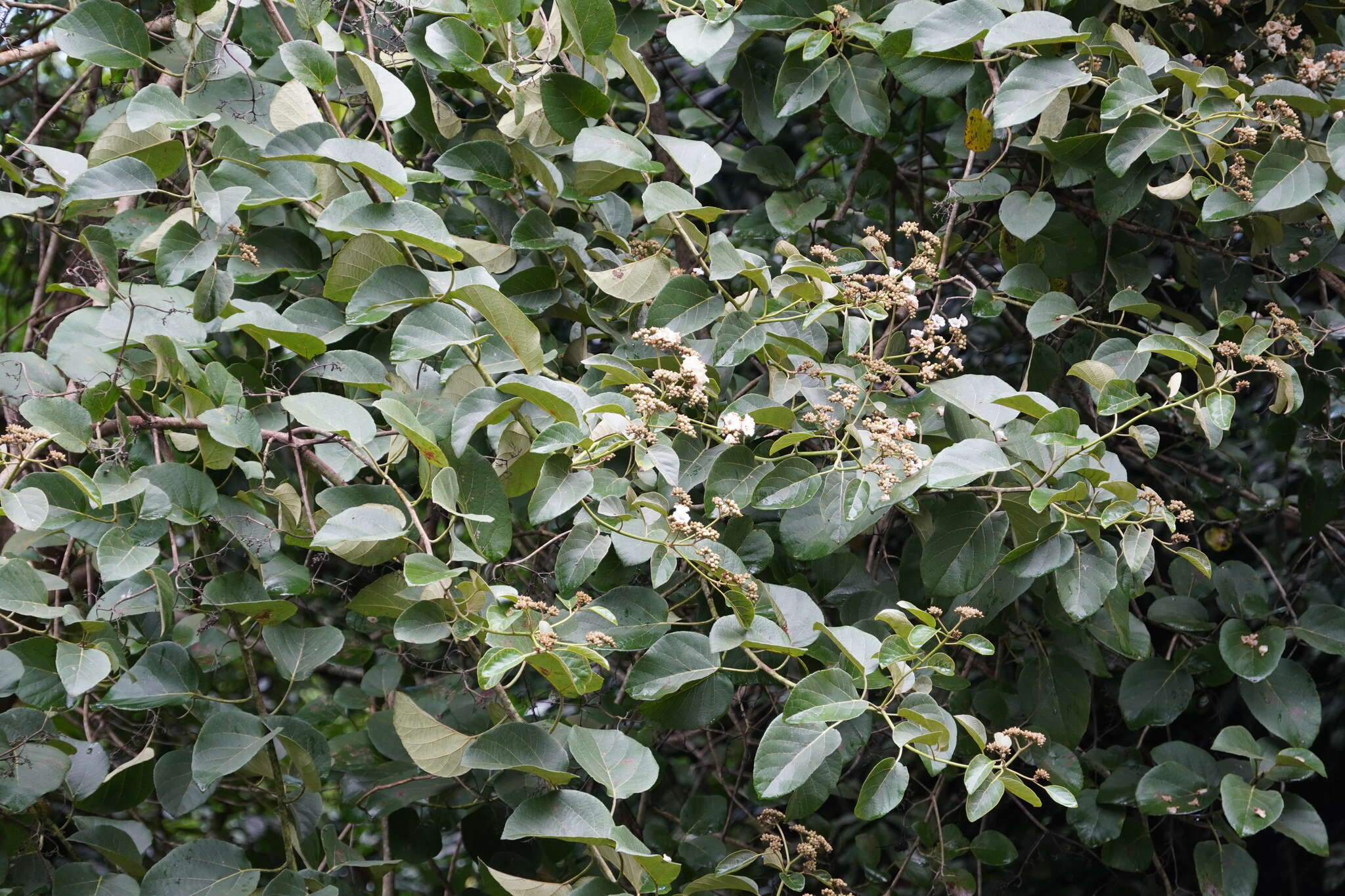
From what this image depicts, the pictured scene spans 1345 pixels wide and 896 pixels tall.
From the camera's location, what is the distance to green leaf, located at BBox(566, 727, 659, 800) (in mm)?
935

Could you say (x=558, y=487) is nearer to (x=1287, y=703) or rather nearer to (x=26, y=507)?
(x=26, y=507)

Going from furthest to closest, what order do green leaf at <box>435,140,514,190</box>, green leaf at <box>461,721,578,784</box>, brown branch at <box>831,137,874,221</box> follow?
→ brown branch at <box>831,137,874,221</box>, green leaf at <box>435,140,514,190</box>, green leaf at <box>461,721,578,784</box>

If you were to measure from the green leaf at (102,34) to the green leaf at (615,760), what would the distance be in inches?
32.1

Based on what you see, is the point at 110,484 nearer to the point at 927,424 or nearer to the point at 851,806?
the point at 927,424

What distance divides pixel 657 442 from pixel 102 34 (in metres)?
0.71

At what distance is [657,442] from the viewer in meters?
1.00

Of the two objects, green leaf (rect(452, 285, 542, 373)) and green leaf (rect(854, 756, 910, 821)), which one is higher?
green leaf (rect(452, 285, 542, 373))

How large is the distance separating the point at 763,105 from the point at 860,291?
1.83 ft

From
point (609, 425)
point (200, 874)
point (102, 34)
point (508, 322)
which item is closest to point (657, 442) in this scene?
point (609, 425)

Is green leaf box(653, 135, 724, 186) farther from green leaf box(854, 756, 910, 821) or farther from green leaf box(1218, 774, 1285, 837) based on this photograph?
green leaf box(1218, 774, 1285, 837)

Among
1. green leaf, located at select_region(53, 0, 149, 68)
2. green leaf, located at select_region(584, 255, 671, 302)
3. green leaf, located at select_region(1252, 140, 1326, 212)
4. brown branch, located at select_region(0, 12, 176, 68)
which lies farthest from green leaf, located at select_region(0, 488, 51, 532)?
green leaf, located at select_region(1252, 140, 1326, 212)

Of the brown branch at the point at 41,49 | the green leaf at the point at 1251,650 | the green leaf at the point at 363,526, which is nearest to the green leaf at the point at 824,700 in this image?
the green leaf at the point at 363,526

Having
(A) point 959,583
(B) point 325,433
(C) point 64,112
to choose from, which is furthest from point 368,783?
(C) point 64,112

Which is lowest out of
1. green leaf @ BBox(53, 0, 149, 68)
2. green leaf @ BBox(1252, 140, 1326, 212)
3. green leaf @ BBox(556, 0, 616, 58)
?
green leaf @ BBox(1252, 140, 1326, 212)
